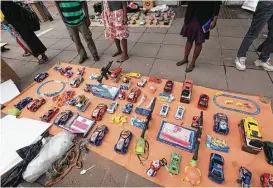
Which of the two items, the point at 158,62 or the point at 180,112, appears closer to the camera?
the point at 180,112

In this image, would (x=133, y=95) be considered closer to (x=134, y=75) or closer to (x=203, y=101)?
(x=134, y=75)

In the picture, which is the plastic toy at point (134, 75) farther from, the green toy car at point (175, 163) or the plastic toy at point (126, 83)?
the green toy car at point (175, 163)

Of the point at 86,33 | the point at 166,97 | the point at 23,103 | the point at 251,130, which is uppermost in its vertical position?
the point at 86,33

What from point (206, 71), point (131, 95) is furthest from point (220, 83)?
point (131, 95)

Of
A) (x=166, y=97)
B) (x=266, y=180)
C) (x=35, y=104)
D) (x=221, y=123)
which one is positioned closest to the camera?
(x=266, y=180)

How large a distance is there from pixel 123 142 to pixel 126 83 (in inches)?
40.1

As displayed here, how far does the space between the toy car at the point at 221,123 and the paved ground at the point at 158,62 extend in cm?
62

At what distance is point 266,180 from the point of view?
4.35 ft

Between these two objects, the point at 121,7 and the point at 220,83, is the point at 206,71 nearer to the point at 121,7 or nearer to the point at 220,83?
the point at 220,83

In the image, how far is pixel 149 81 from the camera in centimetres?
248

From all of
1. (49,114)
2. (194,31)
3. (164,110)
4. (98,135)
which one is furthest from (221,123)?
(49,114)

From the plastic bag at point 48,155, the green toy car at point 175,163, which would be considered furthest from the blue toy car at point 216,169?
the plastic bag at point 48,155

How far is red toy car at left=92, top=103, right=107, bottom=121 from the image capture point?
201 centimetres

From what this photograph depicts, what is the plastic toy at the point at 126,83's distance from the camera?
241 cm
